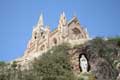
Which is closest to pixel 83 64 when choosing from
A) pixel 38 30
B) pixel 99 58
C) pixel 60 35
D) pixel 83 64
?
pixel 83 64

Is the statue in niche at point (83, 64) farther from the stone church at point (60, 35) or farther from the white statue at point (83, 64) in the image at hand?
the stone church at point (60, 35)

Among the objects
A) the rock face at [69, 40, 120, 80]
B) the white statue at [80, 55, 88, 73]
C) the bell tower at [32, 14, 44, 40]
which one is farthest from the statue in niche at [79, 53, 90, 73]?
the bell tower at [32, 14, 44, 40]

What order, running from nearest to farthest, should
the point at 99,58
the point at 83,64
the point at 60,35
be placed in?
the point at 99,58
the point at 83,64
the point at 60,35

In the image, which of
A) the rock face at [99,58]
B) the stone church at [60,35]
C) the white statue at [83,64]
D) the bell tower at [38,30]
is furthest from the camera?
the bell tower at [38,30]

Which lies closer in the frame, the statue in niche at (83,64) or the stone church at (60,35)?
the statue in niche at (83,64)

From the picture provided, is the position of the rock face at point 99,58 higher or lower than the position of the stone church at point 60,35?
lower

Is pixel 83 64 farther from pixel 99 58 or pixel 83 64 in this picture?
pixel 99 58

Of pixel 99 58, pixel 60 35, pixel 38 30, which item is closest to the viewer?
pixel 99 58

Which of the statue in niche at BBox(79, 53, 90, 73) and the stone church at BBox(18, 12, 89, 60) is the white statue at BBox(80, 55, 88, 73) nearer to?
the statue in niche at BBox(79, 53, 90, 73)

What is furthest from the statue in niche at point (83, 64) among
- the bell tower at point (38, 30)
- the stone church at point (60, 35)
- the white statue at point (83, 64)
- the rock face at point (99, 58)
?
the bell tower at point (38, 30)

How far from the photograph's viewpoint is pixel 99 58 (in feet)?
94.5

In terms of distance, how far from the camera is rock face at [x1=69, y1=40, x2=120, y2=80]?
27453mm

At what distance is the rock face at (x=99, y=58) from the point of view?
27453 mm

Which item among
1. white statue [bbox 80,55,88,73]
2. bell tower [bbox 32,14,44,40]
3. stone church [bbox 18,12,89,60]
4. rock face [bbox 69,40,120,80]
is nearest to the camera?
rock face [bbox 69,40,120,80]
